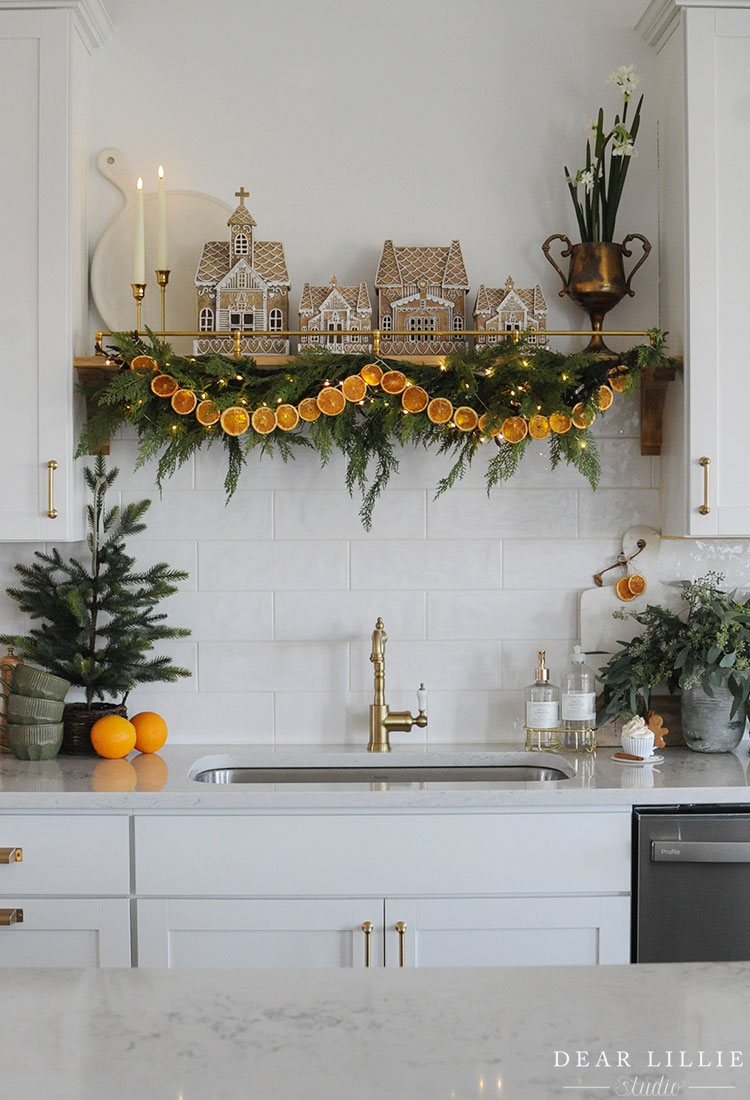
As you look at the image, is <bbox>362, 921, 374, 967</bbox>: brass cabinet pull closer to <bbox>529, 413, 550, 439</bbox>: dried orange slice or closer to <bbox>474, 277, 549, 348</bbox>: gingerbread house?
<bbox>529, 413, 550, 439</bbox>: dried orange slice

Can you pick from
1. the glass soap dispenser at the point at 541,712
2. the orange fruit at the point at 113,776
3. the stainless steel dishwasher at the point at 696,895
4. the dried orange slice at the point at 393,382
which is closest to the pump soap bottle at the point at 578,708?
the glass soap dispenser at the point at 541,712

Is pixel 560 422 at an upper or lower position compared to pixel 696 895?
upper

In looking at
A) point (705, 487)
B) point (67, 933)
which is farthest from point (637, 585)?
point (67, 933)

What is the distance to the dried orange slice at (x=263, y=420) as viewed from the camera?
250 centimetres

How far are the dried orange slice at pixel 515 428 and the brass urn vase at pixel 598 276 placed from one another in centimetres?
34

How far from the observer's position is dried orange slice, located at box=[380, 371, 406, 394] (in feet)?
8.14

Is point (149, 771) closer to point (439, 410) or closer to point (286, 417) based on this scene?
point (286, 417)

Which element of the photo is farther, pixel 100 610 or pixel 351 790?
pixel 100 610

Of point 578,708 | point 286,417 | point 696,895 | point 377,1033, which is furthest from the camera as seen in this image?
point 578,708

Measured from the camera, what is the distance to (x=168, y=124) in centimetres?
281

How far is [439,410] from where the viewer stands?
2.50 m

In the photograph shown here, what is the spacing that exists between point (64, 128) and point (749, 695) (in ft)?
6.65

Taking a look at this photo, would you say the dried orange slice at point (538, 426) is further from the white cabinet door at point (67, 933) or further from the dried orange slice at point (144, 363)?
the white cabinet door at point (67, 933)

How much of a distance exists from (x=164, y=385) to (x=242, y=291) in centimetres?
33
